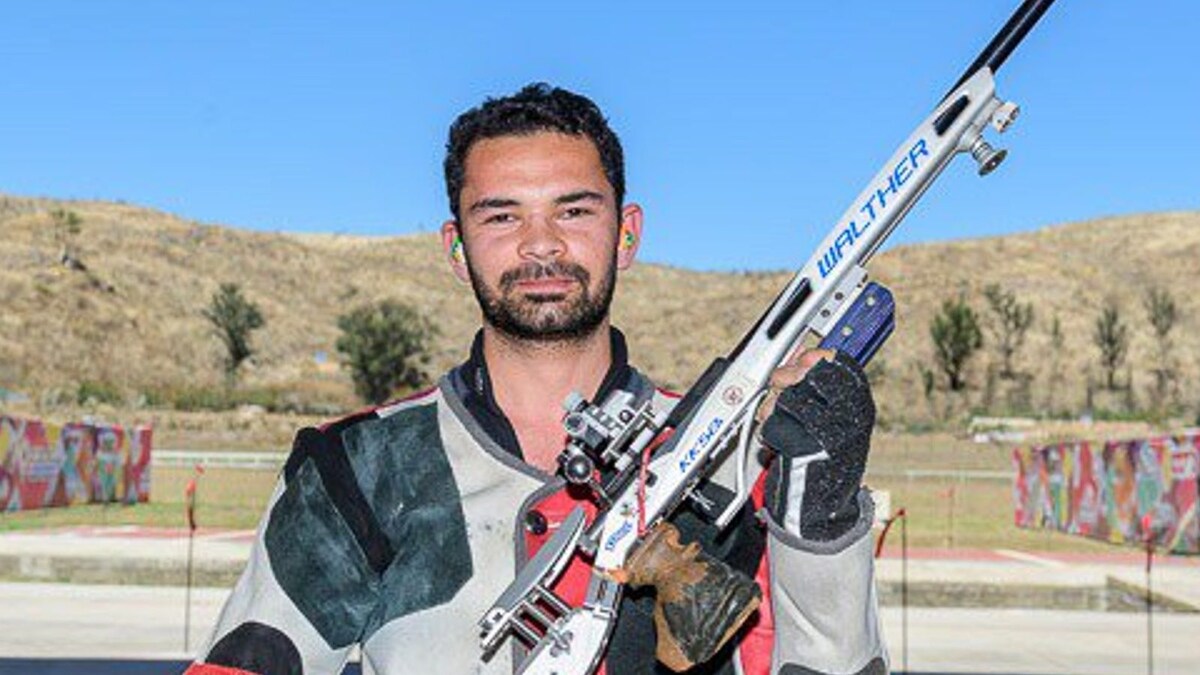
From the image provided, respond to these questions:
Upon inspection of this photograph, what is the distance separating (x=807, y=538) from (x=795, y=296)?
414mm

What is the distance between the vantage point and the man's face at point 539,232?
9.69 feet

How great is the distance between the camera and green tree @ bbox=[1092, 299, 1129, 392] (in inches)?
3108

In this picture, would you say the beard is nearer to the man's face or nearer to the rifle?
the man's face

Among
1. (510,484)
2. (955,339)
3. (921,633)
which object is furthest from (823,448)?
(955,339)

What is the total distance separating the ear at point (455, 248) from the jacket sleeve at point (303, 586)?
0.43m

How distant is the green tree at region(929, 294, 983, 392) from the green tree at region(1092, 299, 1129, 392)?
5.68m

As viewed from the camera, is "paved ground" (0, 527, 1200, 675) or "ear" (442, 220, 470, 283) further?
"paved ground" (0, 527, 1200, 675)

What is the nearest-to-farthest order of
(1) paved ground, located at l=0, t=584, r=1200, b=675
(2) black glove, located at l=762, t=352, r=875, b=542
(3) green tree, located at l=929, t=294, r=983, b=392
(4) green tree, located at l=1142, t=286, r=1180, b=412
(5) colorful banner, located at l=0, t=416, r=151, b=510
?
(2) black glove, located at l=762, t=352, r=875, b=542 < (1) paved ground, located at l=0, t=584, r=1200, b=675 < (5) colorful banner, located at l=0, t=416, r=151, b=510 < (3) green tree, located at l=929, t=294, r=983, b=392 < (4) green tree, located at l=1142, t=286, r=1180, b=412

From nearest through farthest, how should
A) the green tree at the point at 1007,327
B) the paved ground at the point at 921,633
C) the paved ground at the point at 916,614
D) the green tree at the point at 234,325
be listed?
the paved ground at the point at 921,633 < the paved ground at the point at 916,614 < the green tree at the point at 234,325 < the green tree at the point at 1007,327

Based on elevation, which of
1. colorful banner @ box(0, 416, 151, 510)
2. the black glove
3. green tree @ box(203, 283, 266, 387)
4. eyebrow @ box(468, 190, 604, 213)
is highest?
green tree @ box(203, 283, 266, 387)

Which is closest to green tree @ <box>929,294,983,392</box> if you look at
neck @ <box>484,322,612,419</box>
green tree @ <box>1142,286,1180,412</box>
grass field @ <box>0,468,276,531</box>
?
green tree @ <box>1142,286,1180,412</box>

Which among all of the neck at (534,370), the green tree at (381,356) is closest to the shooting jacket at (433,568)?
the neck at (534,370)

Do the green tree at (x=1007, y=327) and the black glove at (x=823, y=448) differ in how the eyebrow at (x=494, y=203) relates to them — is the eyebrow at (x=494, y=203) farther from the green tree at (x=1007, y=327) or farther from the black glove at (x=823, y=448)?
the green tree at (x=1007, y=327)

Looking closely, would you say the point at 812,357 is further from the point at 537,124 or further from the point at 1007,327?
the point at 1007,327
